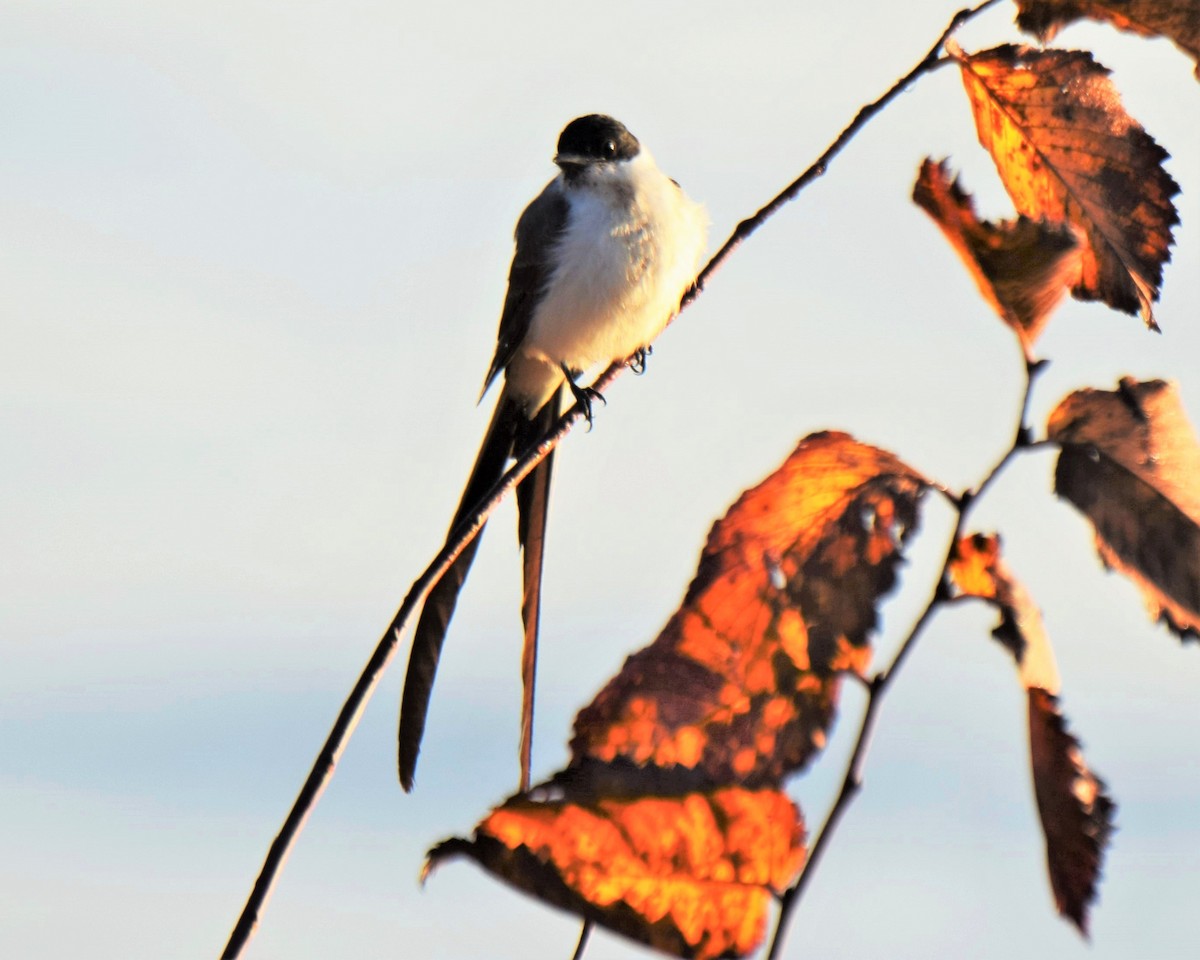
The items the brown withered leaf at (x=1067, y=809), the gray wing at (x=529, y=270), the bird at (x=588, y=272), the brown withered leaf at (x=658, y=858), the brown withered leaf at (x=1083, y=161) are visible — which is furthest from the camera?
the gray wing at (x=529, y=270)

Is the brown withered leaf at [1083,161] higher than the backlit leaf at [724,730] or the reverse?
higher

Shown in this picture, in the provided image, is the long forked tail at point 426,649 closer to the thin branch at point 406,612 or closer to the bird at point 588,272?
the thin branch at point 406,612

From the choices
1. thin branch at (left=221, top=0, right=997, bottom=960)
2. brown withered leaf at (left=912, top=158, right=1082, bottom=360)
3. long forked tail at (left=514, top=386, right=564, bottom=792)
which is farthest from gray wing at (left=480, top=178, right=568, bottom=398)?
brown withered leaf at (left=912, top=158, right=1082, bottom=360)

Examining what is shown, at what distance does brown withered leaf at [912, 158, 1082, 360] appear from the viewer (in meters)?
1.14

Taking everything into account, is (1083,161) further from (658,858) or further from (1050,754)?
(658,858)

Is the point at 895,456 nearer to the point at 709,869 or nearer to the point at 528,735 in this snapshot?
the point at 709,869

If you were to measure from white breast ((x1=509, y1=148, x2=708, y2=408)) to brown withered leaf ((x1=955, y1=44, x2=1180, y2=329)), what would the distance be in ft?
9.12

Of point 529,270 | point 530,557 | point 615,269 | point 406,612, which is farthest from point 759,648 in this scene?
point 529,270

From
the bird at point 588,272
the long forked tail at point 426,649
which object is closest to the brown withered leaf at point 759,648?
the long forked tail at point 426,649

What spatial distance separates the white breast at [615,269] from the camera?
4336 mm

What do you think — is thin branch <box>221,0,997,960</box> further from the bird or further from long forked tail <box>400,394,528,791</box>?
the bird

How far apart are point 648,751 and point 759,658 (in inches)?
3.9

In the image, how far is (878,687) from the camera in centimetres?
104

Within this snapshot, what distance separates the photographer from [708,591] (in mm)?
1114
